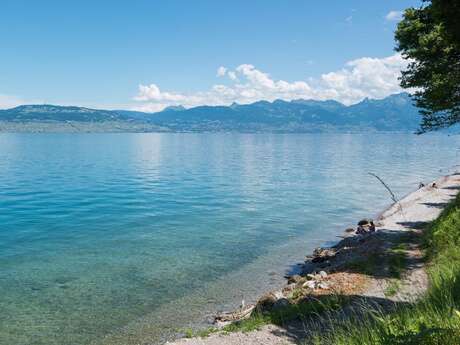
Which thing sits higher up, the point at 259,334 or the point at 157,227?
the point at 259,334

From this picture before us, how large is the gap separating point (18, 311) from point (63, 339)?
5.26 m

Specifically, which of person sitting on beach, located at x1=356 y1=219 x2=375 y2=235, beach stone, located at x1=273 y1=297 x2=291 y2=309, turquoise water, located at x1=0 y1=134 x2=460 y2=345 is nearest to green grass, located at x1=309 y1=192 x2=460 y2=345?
beach stone, located at x1=273 y1=297 x2=291 y2=309

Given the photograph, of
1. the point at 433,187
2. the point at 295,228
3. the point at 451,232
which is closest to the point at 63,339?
the point at 451,232

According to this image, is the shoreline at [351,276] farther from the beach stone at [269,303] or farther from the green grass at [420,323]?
the green grass at [420,323]

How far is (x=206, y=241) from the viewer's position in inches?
1667

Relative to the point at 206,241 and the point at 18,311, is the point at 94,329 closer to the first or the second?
the point at 18,311

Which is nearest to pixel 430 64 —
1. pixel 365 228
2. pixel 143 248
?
pixel 365 228

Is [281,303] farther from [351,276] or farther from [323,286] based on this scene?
[351,276]

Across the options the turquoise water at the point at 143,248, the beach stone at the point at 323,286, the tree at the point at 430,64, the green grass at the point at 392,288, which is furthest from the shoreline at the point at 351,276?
the tree at the point at 430,64

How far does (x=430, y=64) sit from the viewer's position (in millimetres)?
26750

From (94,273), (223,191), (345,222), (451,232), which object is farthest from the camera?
(223,191)

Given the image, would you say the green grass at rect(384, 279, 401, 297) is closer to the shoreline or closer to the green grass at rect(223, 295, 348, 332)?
the shoreline

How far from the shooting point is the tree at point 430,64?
23531 mm

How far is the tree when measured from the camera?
23.5 m
